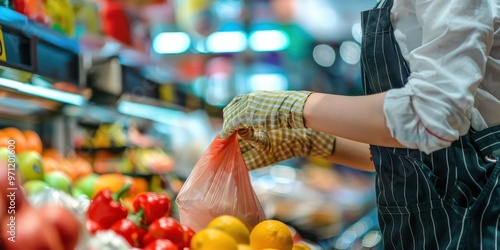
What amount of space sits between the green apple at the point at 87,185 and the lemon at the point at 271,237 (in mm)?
1113

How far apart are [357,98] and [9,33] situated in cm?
Result: 105

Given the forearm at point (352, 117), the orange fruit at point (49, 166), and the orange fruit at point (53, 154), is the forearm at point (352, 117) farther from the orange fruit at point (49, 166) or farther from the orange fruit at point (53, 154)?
the orange fruit at point (53, 154)

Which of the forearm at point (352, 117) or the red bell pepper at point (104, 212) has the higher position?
the forearm at point (352, 117)

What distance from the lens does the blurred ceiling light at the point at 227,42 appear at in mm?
8523

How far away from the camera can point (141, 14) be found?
12.9 ft

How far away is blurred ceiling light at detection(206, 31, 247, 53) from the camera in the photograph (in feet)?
28.0

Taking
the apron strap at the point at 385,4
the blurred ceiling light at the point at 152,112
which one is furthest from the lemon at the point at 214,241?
the blurred ceiling light at the point at 152,112

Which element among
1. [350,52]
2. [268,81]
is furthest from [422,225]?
[350,52]

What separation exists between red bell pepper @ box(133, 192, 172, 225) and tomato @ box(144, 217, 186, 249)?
0.16 m

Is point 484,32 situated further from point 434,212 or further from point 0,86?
point 0,86

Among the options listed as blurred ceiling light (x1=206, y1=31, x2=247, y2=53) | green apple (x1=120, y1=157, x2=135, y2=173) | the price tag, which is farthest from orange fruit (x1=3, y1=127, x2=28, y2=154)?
blurred ceiling light (x1=206, y1=31, x2=247, y2=53)

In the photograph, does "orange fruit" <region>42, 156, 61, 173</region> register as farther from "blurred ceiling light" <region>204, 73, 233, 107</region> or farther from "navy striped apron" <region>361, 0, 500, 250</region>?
"blurred ceiling light" <region>204, 73, 233, 107</region>

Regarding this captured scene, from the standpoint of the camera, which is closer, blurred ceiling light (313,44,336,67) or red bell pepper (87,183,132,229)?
red bell pepper (87,183,132,229)

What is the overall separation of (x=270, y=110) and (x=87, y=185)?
1.27 metres
